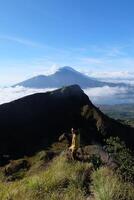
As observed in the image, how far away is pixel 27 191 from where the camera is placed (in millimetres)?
14102

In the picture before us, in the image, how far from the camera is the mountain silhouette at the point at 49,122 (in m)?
37.2

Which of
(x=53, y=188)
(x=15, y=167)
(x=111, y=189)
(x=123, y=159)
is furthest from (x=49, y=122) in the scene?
(x=111, y=189)

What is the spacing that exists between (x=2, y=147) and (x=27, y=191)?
22.3 m

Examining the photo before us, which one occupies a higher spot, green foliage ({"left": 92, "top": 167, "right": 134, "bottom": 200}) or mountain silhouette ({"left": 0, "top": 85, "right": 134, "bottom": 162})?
mountain silhouette ({"left": 0, "top": 85, "right": 134, "bottom": 162})

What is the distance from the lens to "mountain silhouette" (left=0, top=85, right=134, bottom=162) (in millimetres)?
37250

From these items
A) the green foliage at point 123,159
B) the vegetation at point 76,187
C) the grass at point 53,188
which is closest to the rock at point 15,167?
the vegetation at point 76,187

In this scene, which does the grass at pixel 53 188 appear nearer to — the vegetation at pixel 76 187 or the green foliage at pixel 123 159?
the vegetation at pixel 76 187

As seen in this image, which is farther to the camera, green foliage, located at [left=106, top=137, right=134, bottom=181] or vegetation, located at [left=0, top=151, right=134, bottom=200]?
green foliage, located at [left=106, top=137, right=134, bottom=181]

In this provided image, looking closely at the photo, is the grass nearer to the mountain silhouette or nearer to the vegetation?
the vegetation

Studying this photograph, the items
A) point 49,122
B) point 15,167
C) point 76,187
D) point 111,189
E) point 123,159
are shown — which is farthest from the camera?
point 49,122

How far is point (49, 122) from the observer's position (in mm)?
41406

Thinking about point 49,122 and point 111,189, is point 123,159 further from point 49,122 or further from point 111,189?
point 49,122

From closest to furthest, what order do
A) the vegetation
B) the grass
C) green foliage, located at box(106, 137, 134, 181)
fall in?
the vegetation → the grass → green foliage, located at box(106, 137, 134, 181)

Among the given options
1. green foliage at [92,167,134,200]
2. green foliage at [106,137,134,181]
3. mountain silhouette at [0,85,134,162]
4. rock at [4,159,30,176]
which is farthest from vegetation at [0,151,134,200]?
mountain silhouette at [0,85,134,162]
